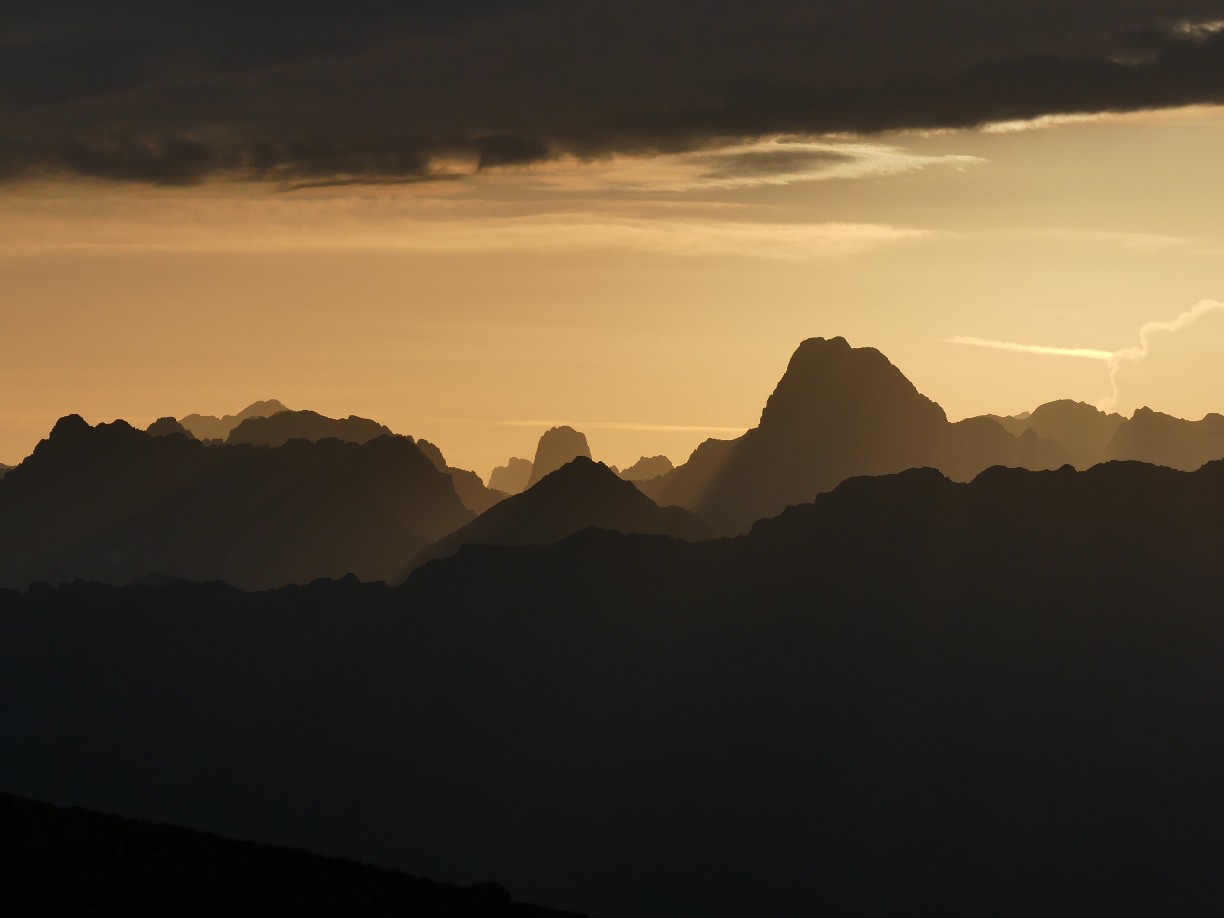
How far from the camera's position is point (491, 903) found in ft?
109

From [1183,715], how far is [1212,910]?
2571cm

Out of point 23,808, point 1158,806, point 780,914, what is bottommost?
point 780,914

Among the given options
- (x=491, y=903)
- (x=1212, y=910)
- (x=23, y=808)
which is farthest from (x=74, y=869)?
(x=1212, y=910)

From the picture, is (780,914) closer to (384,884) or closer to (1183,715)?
(1183,715)

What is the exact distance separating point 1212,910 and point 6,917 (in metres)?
181

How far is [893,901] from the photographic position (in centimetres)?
19650

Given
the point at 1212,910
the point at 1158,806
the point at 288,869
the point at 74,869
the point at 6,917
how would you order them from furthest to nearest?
the point at 1158,806, the point at 1212,910, the point at 288,869, the point at 74,869, the point at 6,917

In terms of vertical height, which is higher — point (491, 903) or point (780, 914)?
point (491, 903)

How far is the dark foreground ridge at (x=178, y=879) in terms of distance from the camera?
27.9 m

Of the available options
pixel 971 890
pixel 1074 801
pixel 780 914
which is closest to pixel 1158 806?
pixel 1074 801

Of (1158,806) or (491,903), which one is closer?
(491,903)

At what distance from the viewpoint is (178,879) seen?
1185 inches

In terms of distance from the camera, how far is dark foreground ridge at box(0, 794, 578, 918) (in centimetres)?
2788

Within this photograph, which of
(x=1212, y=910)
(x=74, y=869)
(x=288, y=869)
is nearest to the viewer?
(x=74, y=869)
